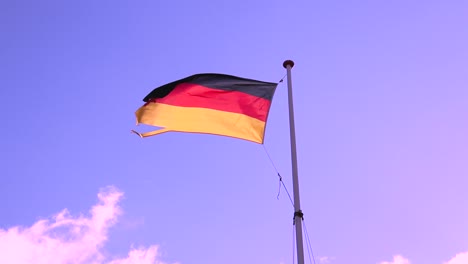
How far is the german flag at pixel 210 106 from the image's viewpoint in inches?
573

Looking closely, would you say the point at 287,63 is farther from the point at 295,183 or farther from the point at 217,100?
the point at 295,183

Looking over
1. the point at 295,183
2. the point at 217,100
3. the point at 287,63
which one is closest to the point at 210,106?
the point at 217,100

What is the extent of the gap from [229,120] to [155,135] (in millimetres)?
2014

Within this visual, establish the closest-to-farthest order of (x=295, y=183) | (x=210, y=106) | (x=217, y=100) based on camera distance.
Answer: (x=295, y=183), (x=210, y=106), (x=217, y=100)

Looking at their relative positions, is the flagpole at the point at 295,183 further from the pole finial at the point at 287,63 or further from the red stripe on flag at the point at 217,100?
the red stripe on flag at the point at 217,100

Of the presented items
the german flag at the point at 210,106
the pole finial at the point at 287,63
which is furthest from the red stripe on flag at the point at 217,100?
the pole finial at the point at 287,63

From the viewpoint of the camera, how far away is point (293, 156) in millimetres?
13234

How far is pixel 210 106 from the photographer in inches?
596

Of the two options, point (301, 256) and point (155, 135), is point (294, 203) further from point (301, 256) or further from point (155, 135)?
point (155, 135)

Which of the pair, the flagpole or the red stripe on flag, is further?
the red stripe on flag

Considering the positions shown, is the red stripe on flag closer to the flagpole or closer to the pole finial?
the flagpole

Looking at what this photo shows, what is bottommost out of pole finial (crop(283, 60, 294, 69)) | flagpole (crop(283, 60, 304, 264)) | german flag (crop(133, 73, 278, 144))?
flagpole (crop(283, 60, 304, 264))

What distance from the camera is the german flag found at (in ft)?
47.7

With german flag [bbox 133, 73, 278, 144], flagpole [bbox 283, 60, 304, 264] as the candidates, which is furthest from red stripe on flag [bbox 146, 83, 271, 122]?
flagpole [bbox 283, 60, 304, 264]
